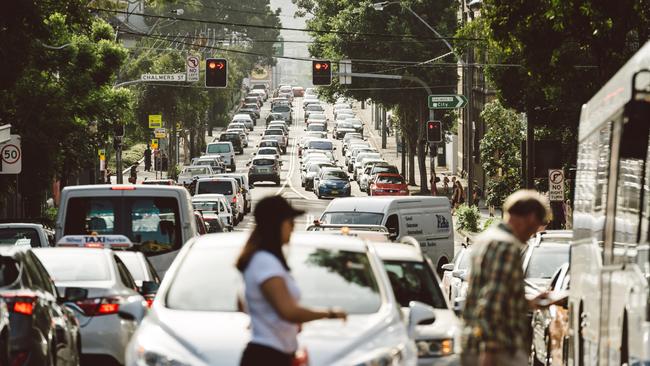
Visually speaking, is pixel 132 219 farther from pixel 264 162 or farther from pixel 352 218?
pixel 264 162

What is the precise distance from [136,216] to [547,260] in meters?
5.58

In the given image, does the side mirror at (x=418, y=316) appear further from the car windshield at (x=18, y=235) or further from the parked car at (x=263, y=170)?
the parked car at (x=263, y=170)

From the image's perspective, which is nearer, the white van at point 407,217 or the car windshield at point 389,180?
the white van at point 407,217

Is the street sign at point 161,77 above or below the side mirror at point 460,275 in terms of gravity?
above

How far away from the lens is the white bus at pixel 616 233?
9.80 metres

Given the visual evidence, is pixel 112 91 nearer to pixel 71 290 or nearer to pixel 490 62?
pixel 490 62

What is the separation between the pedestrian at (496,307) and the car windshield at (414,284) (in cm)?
486

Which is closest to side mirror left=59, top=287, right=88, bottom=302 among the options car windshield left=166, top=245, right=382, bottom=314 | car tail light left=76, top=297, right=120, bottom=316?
car tail light left=76, top=297, right=120, bottom=316

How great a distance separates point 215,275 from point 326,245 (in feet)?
2.75

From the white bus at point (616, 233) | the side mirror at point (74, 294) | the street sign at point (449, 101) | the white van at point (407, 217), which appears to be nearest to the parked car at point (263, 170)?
the street sign at point (449, 101)

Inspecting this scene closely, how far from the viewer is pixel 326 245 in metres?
10.8

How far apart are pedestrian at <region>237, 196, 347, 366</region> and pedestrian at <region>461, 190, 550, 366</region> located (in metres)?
1.21

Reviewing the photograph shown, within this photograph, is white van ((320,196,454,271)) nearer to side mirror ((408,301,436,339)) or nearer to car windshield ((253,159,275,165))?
side mirror ((408,301,436,339))

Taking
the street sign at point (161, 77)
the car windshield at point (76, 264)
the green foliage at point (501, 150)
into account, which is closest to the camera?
the car windshield at point (76, 264)
